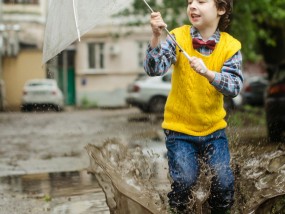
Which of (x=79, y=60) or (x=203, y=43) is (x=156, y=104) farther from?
(x=203, y=43)

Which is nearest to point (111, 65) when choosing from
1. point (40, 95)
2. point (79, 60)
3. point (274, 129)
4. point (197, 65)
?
point (79, 60)

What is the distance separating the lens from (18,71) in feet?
130

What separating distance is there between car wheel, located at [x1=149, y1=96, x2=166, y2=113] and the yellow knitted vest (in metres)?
21.3

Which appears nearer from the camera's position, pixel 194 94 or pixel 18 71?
pixel 194 94

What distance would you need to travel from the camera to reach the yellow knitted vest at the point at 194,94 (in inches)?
169

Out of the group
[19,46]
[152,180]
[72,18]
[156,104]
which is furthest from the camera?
[19,46]

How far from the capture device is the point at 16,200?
24.3 ft

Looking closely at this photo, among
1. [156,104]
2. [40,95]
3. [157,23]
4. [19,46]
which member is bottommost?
[40,95]

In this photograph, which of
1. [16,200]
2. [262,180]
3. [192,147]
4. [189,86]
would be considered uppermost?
[189,86]

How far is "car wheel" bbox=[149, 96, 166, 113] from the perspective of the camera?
25.8 m

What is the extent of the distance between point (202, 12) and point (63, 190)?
13.8ft

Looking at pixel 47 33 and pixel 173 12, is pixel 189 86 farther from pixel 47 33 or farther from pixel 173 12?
pixel 173 12

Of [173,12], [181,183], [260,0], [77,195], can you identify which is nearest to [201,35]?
[181,183]

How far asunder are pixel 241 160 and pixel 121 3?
174cm
